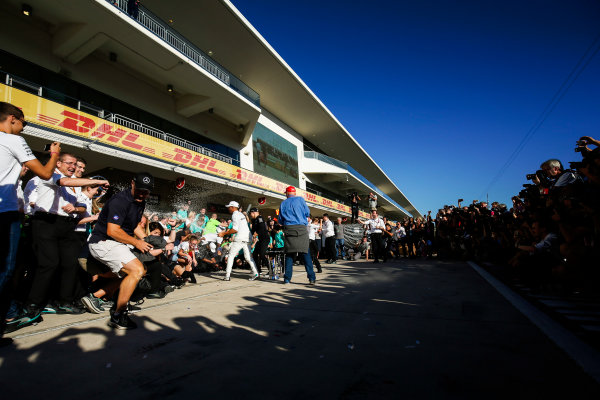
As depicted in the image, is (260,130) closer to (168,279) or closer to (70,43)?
(70,43)

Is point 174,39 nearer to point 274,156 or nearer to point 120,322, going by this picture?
point 274,156

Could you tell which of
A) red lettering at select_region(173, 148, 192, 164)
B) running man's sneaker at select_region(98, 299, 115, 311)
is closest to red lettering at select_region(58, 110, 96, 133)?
red lettering at select_region(173, 148, 192, 164)

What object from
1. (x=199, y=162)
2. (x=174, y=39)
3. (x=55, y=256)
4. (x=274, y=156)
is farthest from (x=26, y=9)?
(x=274, y=156)

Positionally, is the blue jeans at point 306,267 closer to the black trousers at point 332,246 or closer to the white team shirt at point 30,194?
the white team shirt at point 30,194

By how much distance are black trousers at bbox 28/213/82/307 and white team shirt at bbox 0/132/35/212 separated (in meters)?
1.01

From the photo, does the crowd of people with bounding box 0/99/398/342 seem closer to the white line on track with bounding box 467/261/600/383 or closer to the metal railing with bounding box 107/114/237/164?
Answer: the white line on track with bounding box 467/261/600/383

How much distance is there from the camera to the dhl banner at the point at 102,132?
856 cm

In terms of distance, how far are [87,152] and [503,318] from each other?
12474 mm

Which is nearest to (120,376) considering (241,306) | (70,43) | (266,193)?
(241,306)

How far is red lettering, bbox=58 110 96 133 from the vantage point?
31.0 ft

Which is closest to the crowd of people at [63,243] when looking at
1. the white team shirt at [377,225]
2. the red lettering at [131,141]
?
the white team shirt at [377,225]

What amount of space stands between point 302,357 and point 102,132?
1166 centimetres

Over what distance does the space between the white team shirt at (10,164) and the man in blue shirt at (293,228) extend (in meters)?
3.73

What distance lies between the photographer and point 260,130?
936 inches
